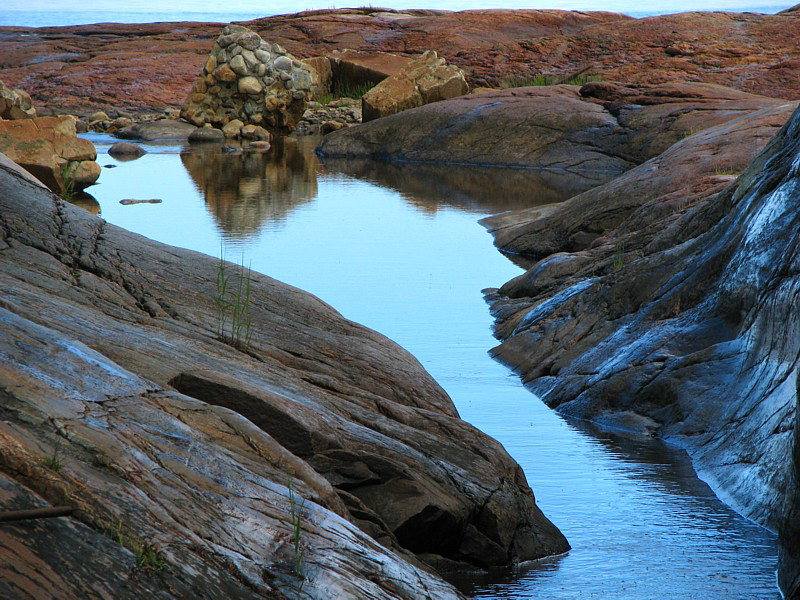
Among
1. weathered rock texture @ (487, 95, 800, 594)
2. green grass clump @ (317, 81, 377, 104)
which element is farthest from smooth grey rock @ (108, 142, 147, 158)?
weathered rock texture @ (487, 95, 800, 594)

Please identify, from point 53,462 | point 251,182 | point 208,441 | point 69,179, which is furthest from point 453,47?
point 53,462

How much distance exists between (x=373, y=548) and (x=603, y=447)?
10.8 feet

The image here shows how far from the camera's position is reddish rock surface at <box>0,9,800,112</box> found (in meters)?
29.6

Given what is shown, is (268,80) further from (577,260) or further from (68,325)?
(68,325)

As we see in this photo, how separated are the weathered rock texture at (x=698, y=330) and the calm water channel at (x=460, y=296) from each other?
0.22m

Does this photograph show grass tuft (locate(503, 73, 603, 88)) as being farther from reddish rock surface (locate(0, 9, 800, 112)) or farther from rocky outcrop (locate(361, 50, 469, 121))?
rocky outcrop (locate(361, 50, 469, 121))


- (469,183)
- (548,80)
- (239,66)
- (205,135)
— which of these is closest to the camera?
(469,183)

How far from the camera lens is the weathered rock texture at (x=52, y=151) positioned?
1561 cm

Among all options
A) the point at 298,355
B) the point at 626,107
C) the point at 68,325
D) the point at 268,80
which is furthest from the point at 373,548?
the point at 268,80

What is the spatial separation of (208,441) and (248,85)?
2604 centimetres

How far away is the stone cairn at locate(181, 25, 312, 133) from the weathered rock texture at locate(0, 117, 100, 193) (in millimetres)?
12052

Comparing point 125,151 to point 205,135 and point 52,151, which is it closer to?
point 205,135

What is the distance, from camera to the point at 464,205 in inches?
688

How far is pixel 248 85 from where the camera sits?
93.5ft
